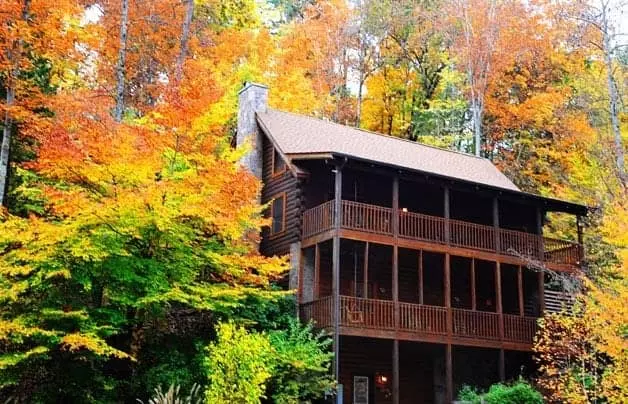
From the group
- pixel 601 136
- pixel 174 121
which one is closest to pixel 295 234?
pixel 174 121

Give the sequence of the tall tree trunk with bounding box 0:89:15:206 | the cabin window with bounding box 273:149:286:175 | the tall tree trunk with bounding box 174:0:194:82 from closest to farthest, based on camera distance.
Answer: the tall tree trunk with bounding box 0:89:15:206 → the cabin window with bounding box 273:149:286:175 → the tall tree trunk with bounding box 174:0:194:82

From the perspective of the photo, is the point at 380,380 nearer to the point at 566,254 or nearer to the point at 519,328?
the point at 519,328

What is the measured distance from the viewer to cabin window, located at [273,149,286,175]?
79.9ft

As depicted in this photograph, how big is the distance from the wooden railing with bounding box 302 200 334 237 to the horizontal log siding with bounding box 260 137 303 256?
39 cm

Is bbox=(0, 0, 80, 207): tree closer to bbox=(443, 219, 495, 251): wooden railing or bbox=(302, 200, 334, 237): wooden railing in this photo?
bbox=(302, 200, 334, 237): wooden railing

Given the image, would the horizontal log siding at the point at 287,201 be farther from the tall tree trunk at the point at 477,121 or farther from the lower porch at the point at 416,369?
the tall tree trunk at the point at 477,121

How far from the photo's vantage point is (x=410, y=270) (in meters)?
24.7

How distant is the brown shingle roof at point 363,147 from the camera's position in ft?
80.1

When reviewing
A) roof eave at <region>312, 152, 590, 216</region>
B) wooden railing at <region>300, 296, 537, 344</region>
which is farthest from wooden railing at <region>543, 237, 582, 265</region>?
wooden railing at <region>300, 296, 537, 344</region>

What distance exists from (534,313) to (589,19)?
394 inches

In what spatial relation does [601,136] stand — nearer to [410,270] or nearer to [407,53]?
[410,270]

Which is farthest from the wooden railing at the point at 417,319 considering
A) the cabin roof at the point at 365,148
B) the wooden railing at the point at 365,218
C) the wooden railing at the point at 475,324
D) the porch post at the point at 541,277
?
the cabin roof at the point at 365,148

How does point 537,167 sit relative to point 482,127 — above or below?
below

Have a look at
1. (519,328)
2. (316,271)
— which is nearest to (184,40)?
(316,271)
